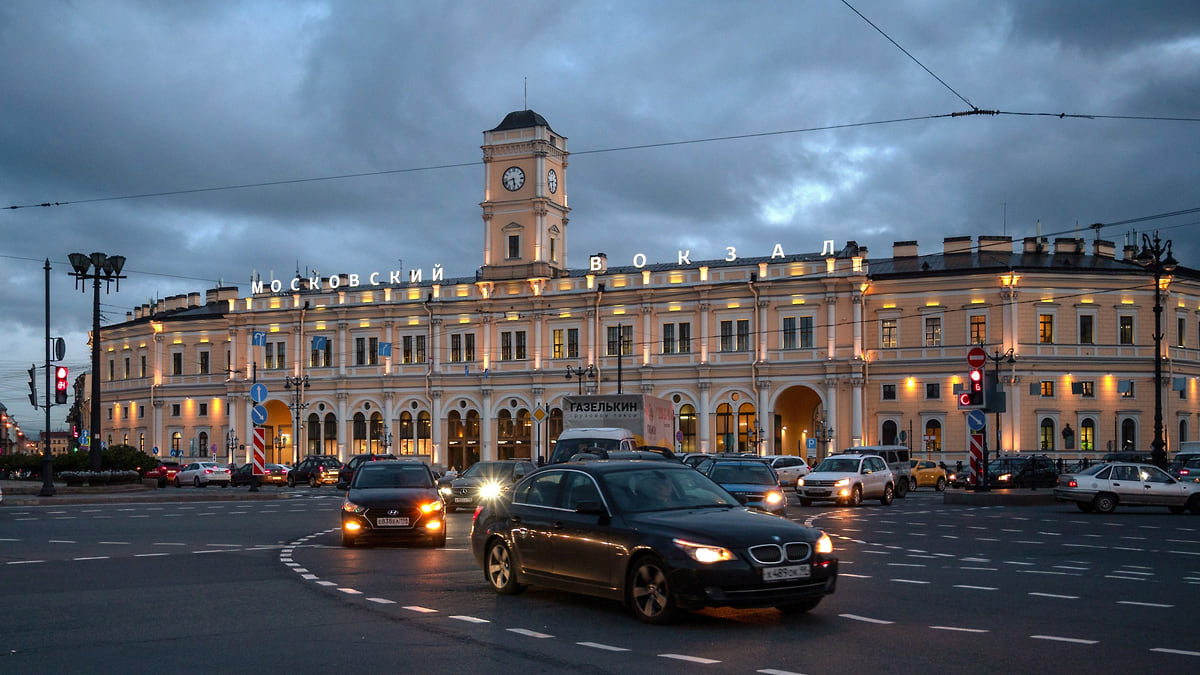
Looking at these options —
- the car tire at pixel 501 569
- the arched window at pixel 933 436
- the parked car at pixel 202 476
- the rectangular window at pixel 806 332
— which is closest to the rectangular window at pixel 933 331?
the arched window at pixel 933 436

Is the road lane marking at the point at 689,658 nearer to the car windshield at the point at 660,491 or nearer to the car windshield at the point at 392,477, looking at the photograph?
the car windshield at the point at 660,491

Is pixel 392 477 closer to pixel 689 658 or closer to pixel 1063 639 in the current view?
pixel 689 658

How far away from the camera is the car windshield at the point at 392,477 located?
21719mm

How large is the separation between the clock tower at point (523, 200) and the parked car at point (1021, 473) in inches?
1519

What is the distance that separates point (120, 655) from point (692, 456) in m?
30.9

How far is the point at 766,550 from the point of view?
1105 cm

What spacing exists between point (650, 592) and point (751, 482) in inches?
604

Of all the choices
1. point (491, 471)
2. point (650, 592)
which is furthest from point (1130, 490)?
point (650, 592)

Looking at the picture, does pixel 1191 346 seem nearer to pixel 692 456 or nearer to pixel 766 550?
pixel 692 456

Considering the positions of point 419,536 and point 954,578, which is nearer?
point 954,578

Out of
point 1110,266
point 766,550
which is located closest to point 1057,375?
point 1110,266

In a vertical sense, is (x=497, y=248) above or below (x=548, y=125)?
below

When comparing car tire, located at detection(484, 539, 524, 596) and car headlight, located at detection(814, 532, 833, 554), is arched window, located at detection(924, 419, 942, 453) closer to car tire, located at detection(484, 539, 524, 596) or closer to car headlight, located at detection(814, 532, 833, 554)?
car tire, located at detection(484, 539, 524, 596)

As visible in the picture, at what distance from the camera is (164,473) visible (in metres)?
61.9
